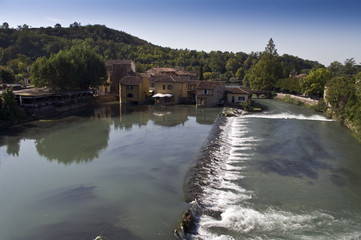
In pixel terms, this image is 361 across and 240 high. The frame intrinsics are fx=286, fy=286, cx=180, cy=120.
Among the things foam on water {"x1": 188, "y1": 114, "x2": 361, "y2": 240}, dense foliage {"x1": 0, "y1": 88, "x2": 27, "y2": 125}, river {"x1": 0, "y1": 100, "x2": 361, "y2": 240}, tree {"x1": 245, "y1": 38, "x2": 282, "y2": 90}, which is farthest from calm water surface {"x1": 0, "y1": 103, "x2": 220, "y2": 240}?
tree {"x1": 245, "y1": 38, "x2": 282, "y2": 90}

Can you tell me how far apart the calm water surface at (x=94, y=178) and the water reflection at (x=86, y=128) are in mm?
71

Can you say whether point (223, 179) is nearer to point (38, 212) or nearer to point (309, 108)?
→ point (38, 212)

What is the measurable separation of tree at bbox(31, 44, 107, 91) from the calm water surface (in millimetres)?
9484

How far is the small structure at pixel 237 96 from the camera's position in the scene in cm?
3534

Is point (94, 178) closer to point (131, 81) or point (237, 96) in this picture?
point (237, 96)

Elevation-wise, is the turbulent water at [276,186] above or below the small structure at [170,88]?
below

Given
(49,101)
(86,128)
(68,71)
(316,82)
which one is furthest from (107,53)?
(86,128)

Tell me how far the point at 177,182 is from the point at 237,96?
987 inches

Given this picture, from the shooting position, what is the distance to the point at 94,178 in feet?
43.4

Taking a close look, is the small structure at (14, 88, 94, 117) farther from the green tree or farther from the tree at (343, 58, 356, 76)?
the tree at (343, 58, 356, 76)

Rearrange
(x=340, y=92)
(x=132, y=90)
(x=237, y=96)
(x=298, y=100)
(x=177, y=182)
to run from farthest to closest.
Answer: (x=298, y=100) < (x=132, y=90) < (x=237, y=96) < (x=340, y=92) < (x=177, y=182)

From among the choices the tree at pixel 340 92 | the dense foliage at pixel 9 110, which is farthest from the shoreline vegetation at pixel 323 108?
the dense foliage at pixel 9 110

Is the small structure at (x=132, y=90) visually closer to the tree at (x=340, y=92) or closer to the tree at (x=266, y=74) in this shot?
the tree at (x=266, y=74)

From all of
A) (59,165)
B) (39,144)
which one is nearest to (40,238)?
(59,165)
